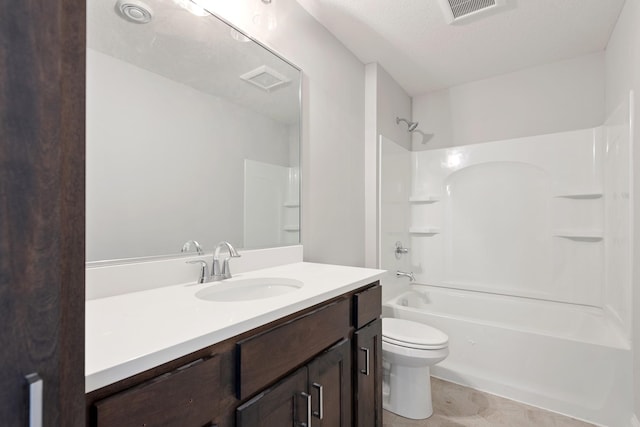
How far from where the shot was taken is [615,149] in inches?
79.6

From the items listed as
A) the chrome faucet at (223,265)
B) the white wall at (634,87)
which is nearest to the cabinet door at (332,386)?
the chrome faucet at (223,265)

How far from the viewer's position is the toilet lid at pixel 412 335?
69.2 inches

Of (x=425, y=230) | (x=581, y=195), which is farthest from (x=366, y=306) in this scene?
(x=581, y=195)

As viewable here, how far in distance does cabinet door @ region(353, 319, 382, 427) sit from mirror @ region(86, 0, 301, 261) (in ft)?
2.17

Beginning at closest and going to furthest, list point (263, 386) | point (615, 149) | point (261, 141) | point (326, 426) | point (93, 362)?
1. point (93, 362)
2. point (263, 386)
3. point (326, 426)
4. point (261, 141)
5. point (615, 149)

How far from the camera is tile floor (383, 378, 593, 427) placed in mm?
1779

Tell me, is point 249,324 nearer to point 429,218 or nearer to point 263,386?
point 263,386

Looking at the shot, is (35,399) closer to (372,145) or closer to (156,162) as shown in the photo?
(156,162)

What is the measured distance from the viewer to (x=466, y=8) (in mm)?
1851

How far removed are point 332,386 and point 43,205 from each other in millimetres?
1040

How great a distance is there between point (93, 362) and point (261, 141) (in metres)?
1.25

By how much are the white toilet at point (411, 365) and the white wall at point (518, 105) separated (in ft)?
6.39

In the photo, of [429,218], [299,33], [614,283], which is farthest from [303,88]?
[614,283]

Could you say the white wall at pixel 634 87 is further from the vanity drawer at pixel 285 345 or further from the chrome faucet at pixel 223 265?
the chrome faucet at pixel 223 265
